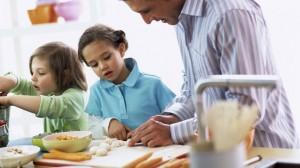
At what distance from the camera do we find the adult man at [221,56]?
4.57 ft

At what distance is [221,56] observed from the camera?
57.3 inches

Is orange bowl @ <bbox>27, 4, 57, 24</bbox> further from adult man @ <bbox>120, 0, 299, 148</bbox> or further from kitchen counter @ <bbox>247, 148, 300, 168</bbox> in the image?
kitchen counter @ <bbox>247, 148, 300, 168</bbox>

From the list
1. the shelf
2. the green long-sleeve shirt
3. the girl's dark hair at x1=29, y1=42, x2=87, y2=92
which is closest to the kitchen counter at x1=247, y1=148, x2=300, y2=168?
the green long-sleeve shirt

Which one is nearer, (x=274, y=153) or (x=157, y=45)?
(x=274, y=153)

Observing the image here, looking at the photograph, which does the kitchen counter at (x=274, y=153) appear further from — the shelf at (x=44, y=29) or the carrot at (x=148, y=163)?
the shelf at (x=44, y=29)

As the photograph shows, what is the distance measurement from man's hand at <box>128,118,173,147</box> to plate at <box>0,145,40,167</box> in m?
0.31

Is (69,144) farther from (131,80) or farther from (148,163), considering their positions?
(131,80)

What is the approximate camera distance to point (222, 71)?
1479 mm

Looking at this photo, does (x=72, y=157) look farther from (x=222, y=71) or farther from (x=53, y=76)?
(x=53, y=76)

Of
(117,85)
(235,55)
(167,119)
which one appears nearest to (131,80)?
(117,85)

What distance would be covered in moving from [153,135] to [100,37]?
0.74 m

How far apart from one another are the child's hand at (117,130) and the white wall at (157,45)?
1117 millimetres

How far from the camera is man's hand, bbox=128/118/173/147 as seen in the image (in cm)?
157

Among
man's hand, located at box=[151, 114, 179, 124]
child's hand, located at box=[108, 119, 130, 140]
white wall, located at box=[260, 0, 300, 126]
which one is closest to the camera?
man's hand, located at box=[151, 114, 179, 124]
